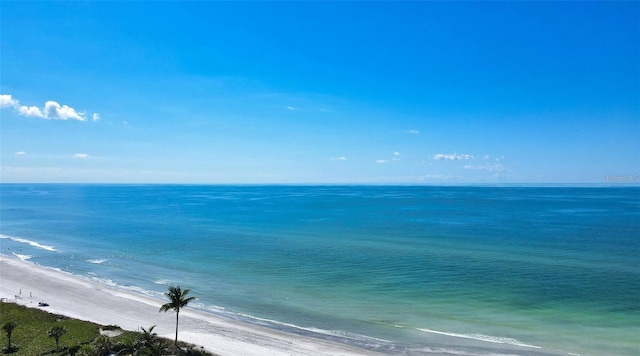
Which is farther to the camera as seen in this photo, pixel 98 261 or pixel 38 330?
pixel 98 261

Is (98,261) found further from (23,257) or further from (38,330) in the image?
(38,330)

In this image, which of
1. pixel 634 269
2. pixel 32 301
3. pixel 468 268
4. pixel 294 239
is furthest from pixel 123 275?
pixel 634 269

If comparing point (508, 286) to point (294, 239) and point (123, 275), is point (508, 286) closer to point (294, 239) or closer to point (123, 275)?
point (294, 239)

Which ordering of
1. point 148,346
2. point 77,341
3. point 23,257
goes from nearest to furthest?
1. point 148,346
2. point 77,341
3. point 23,257

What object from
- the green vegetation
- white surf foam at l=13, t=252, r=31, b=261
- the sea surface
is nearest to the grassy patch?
the green vegetation

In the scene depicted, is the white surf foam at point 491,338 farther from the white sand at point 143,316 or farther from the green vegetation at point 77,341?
the green vegetation at point 77,341

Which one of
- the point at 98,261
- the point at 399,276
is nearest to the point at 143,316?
the point at 399,276
